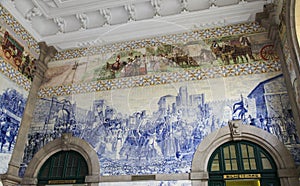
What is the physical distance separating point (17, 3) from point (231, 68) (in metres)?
6.54

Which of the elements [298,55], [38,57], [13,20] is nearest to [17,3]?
[13,20]

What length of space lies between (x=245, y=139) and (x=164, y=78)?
2.81 m

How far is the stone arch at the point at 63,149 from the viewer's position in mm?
7738

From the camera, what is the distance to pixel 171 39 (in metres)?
9.06

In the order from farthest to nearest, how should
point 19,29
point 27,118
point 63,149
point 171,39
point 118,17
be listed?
point 118,17
point 171,39
point 19,29
point 27,118
point 63,149

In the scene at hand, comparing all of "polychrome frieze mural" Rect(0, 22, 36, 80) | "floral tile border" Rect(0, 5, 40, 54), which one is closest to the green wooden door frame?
"polychrome frieze mural" Rect(0, 22, 36, 80)

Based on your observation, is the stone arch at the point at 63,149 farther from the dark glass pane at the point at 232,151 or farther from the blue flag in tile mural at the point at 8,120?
the dark glass pane at the point at 232,151

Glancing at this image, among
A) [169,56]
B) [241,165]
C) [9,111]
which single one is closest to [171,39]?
[169,56]

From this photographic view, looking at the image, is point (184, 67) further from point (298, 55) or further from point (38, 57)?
point (38, 57)

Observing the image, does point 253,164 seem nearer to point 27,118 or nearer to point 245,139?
point 245,139

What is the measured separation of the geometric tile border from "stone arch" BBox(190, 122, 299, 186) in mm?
1617

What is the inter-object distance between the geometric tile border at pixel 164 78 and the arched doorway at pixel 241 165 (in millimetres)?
2018

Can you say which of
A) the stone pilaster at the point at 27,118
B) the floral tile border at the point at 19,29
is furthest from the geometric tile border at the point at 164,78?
the floral tile border at the point at 19,29

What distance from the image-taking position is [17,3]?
8562 millimetres
